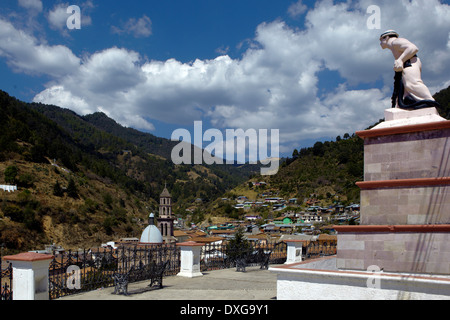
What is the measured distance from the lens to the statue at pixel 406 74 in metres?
6.95

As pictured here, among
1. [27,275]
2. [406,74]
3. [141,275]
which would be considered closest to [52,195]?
[141,275]

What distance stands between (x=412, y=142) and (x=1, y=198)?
49.4 meters

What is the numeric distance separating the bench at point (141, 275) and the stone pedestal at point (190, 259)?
4.28ft

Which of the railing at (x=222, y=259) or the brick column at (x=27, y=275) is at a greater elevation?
the brick column at (x=27, y=275)

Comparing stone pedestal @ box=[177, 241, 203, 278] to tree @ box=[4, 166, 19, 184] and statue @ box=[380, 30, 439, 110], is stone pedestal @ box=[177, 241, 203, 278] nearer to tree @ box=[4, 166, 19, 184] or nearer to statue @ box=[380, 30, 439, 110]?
statue @ box=[380, 30, 439, 110]

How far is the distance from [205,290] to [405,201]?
4632 mm

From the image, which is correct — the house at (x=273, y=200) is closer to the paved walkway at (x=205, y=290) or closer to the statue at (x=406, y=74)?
the paved walkway at (x=205, y=290)

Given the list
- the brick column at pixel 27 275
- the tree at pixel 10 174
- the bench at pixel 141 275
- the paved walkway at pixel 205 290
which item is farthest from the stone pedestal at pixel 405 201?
the tree at pixel 10 174

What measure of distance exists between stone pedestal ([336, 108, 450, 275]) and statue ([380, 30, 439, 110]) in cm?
34

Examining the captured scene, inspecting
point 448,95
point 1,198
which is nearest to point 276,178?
point 448,95

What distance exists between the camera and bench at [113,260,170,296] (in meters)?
7.77

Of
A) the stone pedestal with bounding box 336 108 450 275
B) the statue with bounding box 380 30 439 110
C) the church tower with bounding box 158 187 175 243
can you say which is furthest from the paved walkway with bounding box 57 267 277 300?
the church tower with bounding box 158 187 175 243
